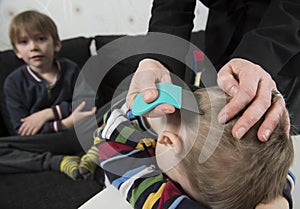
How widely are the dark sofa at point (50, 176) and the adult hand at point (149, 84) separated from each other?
49 centimetres

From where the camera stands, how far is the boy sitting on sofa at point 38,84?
1663 mm

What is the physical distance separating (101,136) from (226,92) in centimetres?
29

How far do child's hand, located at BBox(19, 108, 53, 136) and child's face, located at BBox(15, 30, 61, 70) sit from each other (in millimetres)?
207

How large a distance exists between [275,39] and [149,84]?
31 cm

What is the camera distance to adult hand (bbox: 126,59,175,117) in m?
0.54

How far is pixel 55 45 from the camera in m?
1.77

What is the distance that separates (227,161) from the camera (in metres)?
0.56

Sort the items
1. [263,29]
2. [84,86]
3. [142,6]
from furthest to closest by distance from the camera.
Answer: [142,6], [84,86], [263,29]

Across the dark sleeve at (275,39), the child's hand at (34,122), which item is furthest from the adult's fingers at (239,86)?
the child's hand at (34,122)

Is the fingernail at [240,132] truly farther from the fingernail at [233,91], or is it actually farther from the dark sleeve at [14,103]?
the dark sleeve at [14,103]

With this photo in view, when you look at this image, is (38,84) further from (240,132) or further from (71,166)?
(240,132)

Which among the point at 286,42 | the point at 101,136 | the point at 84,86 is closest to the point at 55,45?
the point at 84,86

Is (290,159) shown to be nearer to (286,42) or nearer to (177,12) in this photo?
(286,42)

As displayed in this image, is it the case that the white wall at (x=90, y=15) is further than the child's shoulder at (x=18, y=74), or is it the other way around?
the white wall at (x=90, y=15)
